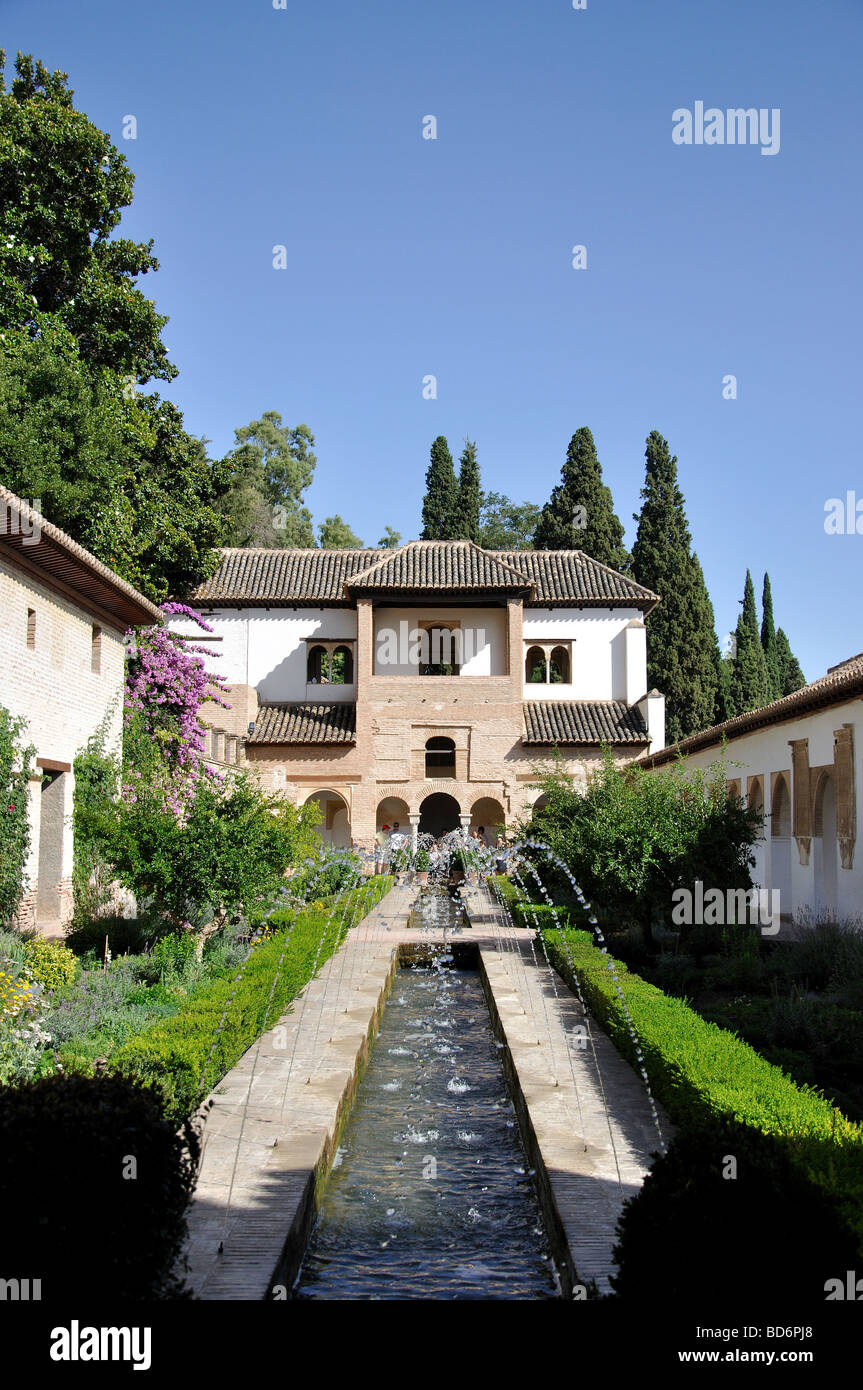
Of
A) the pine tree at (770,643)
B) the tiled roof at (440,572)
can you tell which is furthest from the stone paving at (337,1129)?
the pine tree at (770,643)

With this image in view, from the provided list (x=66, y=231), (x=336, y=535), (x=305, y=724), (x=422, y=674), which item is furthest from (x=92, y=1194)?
(x=336, y=535)

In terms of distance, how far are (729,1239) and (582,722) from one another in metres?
Answer: 25.8

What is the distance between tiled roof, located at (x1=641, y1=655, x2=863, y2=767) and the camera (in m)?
13.8

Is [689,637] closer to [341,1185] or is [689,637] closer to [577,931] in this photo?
[577,931]

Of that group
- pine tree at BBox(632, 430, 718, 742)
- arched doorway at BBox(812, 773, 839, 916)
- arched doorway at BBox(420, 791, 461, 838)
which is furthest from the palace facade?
arched doorway at BBox(812, 773, 839, 916)

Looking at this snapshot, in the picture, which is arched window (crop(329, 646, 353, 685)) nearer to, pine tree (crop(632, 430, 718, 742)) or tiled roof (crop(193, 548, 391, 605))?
tiled roof (crop(193, 548, 391, 605))

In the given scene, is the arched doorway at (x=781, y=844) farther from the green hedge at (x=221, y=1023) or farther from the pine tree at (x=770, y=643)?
the pine tree at (x=770, y=643)

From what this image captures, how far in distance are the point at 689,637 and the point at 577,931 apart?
22125 millimetres

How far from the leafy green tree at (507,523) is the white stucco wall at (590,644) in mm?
19783

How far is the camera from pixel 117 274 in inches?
802

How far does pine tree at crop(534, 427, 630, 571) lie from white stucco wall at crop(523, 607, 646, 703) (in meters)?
6.68

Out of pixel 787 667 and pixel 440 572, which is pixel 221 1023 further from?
pixel 787 667

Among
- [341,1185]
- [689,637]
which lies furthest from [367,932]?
[689,637]

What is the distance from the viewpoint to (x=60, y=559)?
11.9m
